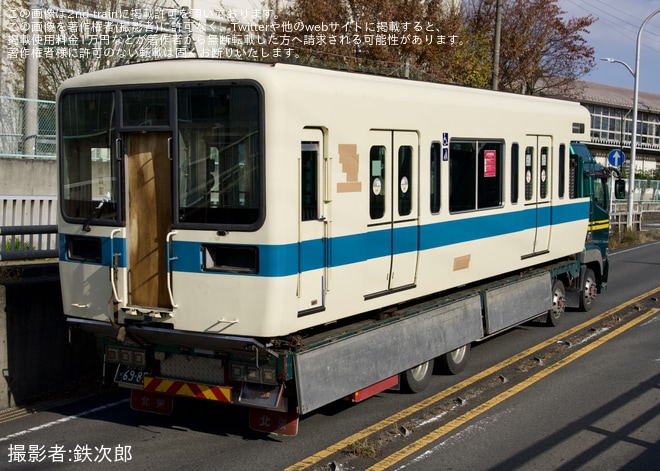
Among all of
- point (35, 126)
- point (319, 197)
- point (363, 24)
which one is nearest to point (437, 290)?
point (319, 197)

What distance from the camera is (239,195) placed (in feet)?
22.3

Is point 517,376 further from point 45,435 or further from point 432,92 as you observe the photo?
point 45,435

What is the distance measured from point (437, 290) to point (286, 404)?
9.36ft

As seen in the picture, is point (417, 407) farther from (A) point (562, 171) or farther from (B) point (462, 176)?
(A) point (562, 171)

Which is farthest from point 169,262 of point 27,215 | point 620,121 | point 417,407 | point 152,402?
point 620,121

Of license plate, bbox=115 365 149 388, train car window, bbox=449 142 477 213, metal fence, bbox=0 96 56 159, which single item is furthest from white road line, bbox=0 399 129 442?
metal fence, bbox=0 96 56 159

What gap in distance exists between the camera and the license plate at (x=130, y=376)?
7.58 m

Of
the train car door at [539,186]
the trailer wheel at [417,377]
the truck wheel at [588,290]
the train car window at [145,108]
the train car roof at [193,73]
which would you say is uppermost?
the train car roof at [193,73]

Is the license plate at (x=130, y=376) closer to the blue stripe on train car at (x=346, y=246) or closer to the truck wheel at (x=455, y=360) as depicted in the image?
the blue stripe on train car at (x=346, y=246)

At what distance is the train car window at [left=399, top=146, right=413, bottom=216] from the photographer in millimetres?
8430

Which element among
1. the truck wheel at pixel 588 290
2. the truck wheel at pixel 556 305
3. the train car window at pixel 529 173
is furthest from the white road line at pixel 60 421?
the truck wheel at pixel 588 290

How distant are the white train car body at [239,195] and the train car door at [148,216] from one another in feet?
0.03

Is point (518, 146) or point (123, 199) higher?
point (518, 146)

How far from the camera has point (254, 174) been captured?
673 centimetres
